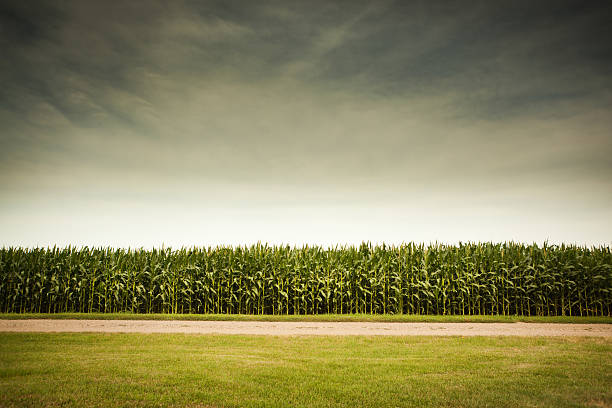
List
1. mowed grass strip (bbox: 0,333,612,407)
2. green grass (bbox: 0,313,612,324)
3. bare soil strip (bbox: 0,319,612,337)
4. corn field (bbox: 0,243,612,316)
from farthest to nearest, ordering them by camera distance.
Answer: corn field (bbox: 0,243,612,316) < green grass (bbox: 0,313,612,324) < bare soil strip (bbox: 0,319,612,337) < mowed grass strip (bbox: 0,333,612,407)

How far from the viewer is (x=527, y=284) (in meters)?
18.1

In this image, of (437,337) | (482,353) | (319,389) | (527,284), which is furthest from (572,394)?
(527,284)

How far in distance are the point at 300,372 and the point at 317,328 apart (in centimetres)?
586

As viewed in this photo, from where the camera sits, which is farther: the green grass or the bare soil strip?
the green grass

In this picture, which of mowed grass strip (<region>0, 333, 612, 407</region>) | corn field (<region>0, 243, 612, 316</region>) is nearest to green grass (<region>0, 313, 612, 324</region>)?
corn field (<region>0, 243, 612, 316</region>)

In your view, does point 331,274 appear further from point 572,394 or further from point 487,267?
point 572,394

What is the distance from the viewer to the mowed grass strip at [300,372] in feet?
18.9

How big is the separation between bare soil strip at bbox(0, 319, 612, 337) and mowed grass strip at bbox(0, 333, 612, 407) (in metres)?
1.46

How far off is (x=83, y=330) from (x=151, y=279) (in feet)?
21.1

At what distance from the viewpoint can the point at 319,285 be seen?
1811 centimetres

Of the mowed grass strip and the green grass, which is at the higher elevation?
the mowed grass strip

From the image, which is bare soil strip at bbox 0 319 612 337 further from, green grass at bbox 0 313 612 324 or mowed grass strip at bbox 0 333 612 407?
mowed grass strip at bbox 0 333 612 407

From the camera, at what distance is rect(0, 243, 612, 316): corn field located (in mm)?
17891

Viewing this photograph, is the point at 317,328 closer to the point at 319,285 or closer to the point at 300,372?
the point at 319,285
